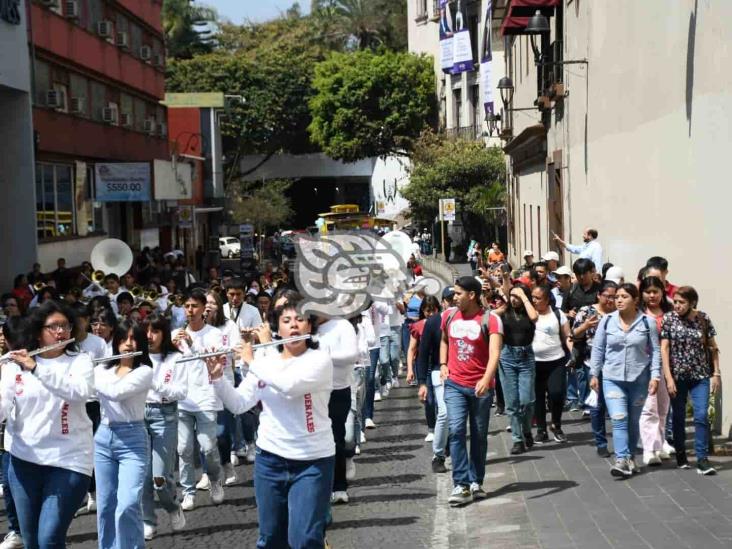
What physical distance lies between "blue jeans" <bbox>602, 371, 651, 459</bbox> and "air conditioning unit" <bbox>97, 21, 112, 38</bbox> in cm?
2708

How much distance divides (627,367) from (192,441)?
3.68 meters

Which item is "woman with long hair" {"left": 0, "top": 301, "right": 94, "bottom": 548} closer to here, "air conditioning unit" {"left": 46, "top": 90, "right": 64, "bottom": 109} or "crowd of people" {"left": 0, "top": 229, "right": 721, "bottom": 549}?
"crowd of people" {"left": 0, "top": 229, "right": 721, "bottom": 549}

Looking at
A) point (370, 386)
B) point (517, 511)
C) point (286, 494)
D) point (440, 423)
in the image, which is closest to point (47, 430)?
point (286, 494)

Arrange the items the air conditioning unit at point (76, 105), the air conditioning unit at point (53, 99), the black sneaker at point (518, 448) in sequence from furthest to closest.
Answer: the air conditioning unit at point (76, 105) < the air conditioning unit at point (53, 99) < the black sneaker at point (518, 448)

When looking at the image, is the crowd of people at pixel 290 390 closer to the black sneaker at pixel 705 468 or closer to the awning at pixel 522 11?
the black sneaker at pixel 705 468

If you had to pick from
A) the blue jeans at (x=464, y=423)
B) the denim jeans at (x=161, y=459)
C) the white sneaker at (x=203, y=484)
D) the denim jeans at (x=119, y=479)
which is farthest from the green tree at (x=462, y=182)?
the denim jeans at (x=119, y=479)

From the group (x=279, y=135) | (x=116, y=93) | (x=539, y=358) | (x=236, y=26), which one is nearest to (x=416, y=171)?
(x=116, y=93)

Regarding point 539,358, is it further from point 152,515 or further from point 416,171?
point 416,171

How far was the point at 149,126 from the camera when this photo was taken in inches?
1692

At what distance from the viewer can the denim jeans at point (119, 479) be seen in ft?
25.5

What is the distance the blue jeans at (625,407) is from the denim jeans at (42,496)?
16.7 feet

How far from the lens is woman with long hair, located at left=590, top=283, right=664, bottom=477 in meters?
10.5

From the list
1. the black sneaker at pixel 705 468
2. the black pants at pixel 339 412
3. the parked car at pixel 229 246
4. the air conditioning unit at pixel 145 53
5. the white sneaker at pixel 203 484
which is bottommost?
the parked car at pixel 229 246

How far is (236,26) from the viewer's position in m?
81.8
